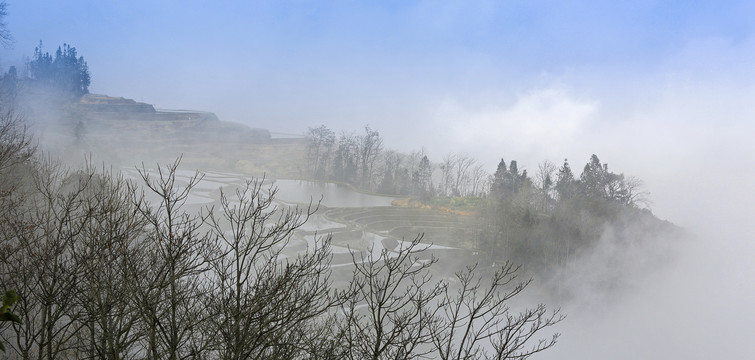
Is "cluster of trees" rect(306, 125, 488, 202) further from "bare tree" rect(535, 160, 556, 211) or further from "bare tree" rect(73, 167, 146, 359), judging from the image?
"bare tree" rect(73, 167, 146, 359)

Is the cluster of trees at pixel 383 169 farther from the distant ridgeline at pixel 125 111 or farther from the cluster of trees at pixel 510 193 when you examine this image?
the distant ridgeline at pixel 125 111

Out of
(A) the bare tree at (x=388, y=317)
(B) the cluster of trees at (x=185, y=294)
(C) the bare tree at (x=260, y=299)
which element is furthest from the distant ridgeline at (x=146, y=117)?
(C) the bare tree at (x=260, y=299)

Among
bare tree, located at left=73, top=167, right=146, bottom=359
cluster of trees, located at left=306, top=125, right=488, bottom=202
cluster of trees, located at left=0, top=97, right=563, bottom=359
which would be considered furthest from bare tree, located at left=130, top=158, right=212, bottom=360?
cluster of trees, located at left=306, top=125, right=488, bottom=202

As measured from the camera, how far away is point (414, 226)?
35.4m

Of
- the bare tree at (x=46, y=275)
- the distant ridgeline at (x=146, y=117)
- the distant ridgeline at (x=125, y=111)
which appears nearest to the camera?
the bare tree at (x=46, y=275)

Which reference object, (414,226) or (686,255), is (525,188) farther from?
(686,255)

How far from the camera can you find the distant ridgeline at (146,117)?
5188 cm

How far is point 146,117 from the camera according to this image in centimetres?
5572

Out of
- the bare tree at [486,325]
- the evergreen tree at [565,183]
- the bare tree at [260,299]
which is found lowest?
the bare tree at [486,325]

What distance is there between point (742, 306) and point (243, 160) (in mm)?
48315

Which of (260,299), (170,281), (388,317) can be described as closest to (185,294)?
(170,281)

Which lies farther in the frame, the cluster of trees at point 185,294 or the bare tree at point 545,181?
the bare tree at point 545,181

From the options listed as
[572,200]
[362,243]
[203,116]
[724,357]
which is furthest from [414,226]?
[203,116]

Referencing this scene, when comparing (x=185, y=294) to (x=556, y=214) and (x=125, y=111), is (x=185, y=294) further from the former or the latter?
(x=125, y=111)
